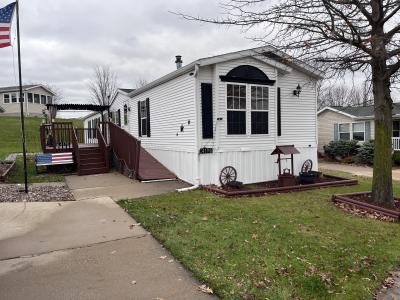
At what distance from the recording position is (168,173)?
1188 centimetres

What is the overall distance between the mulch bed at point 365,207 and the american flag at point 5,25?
8.62 m

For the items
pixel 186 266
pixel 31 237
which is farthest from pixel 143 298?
pixel 31 237

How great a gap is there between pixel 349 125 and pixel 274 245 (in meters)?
20.7

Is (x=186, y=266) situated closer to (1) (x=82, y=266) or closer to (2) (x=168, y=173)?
(1) (x=82, y=266)

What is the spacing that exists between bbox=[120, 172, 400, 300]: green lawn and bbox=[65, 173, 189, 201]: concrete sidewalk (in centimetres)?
100

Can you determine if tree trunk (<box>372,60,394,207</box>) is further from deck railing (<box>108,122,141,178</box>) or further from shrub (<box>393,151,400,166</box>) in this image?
shrub (<box>393,151,400,166</box>)

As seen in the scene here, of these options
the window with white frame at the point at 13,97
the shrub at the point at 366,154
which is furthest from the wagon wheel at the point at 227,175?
the window with white frame at the point at 13,97

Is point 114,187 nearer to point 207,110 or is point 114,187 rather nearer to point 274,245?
point 207,110

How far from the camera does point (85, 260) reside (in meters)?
4.46

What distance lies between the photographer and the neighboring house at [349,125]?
2183cm

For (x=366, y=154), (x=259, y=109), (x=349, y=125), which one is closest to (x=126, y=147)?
(x=259, y=109)

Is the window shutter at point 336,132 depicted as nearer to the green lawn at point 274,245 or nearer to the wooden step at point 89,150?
the wooden step at point 89,150

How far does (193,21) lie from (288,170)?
5777 mm

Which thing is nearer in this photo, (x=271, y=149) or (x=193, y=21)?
(x=193, y=21)
